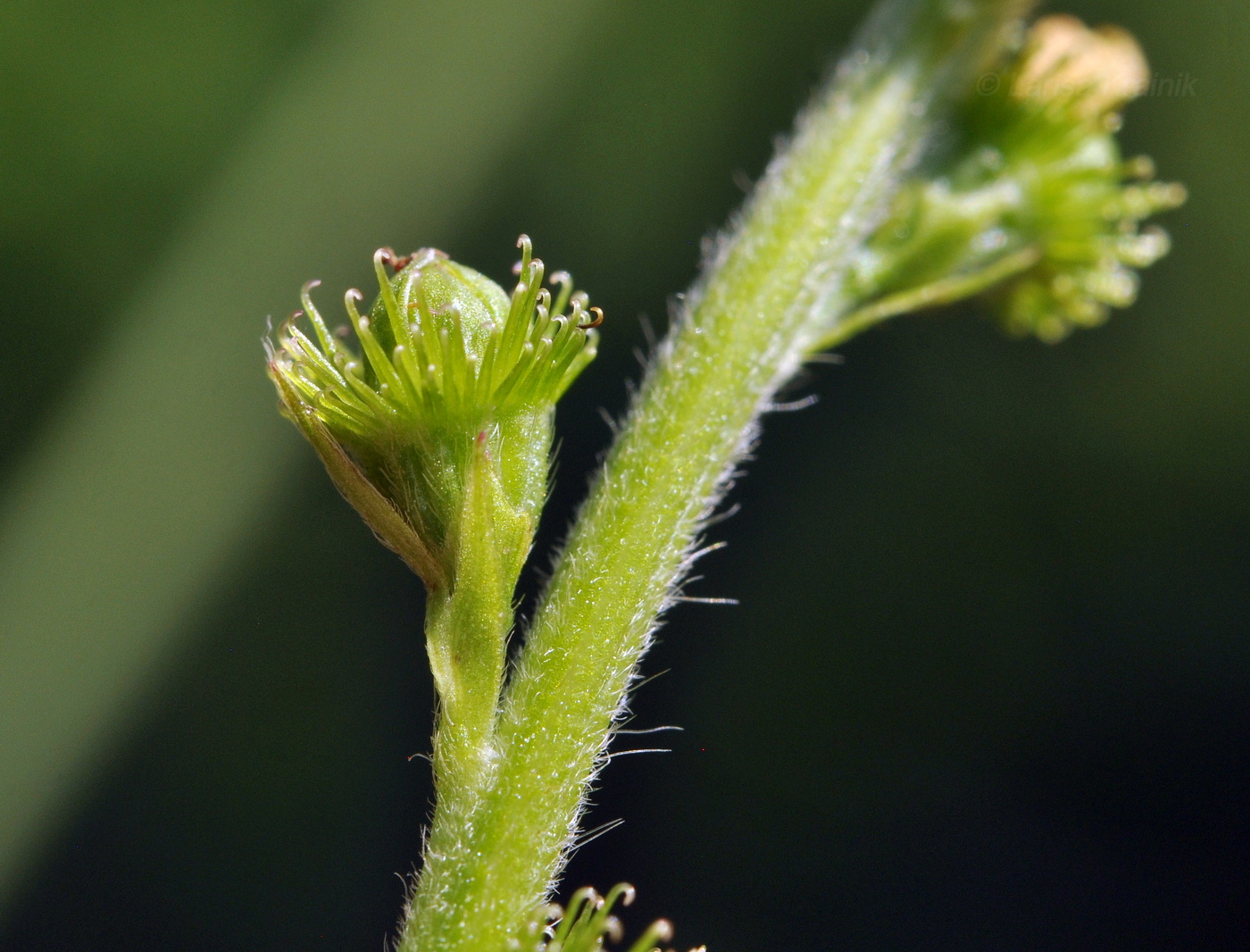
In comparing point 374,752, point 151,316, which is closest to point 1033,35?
point 151,316

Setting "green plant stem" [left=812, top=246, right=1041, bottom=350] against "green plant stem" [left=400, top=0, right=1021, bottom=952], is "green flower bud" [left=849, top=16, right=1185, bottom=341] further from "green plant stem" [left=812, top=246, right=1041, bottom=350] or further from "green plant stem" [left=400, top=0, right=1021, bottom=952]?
"green plant stem" [left=400, top=0, right=1021, bottom=952]

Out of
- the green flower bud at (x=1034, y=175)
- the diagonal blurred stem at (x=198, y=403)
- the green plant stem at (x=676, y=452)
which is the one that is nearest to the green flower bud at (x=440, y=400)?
the green plant stem at (x=676, y=452)

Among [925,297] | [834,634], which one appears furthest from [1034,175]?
[834,634]

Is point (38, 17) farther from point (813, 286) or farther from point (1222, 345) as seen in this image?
point (1222, 345)

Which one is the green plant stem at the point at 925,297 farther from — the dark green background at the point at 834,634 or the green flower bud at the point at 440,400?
the dark green background at the point at 834,634

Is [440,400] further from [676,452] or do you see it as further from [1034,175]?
[1034,175]
